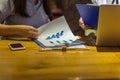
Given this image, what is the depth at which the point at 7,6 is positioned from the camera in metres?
1.53

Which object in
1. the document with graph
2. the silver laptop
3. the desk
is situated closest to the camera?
the desk

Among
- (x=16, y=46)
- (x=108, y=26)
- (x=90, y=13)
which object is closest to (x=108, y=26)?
(x=108, y=26)

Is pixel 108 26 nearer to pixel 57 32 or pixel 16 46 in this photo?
pixel 57 32

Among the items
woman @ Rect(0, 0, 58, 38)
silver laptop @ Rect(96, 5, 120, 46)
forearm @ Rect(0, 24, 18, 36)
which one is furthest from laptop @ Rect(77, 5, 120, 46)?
forearm @ Rect(0, 24, 18, 36)

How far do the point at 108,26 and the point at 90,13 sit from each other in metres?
0.12

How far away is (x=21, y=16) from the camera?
1.66m

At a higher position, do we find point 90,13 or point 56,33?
point 90,13

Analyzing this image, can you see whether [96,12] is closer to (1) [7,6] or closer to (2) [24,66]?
(2) [24,66]

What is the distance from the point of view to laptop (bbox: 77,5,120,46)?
3.94ft

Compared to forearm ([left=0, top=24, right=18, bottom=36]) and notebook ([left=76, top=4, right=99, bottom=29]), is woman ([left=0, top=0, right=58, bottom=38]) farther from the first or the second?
notebook ([left=76, top=4, right=99, bottom=29])

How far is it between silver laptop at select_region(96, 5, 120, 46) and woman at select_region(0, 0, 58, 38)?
1.19 ft

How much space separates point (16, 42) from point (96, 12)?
0.45 meters

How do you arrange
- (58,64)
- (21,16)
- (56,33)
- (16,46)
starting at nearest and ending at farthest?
(58,64) < (16,46) < (56,33) < (21,16)

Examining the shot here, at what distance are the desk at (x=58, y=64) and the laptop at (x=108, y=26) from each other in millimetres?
50
